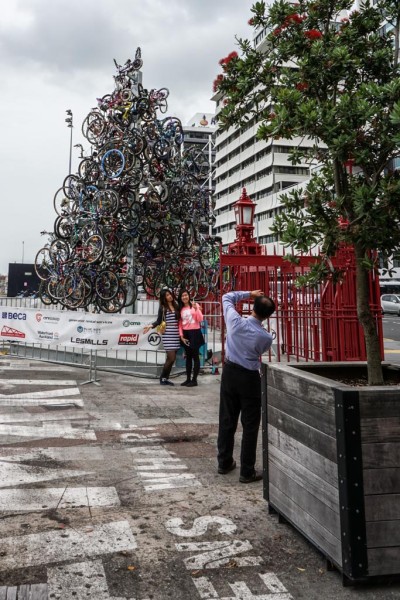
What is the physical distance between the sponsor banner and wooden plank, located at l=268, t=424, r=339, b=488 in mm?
6918

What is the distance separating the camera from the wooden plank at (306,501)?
3.04 metres

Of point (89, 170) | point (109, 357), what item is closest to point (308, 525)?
point (109, 357)

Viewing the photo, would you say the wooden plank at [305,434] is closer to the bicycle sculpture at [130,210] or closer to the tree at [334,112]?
the tree at [334,112]

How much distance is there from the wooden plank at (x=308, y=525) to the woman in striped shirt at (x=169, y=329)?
636 centimetres

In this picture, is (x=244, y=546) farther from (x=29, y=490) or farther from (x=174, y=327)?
(x=174, y=327)

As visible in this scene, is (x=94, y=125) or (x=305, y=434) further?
(x=94, y=125)

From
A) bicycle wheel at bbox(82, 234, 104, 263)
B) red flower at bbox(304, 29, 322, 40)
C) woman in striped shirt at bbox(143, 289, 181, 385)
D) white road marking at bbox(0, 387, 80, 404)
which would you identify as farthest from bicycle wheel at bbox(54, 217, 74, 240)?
red flower at bbox(304, 29, 322, 40)

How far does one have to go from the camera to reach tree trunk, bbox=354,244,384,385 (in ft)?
12.1

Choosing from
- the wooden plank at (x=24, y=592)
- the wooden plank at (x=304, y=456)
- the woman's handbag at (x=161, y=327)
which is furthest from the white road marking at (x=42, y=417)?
the wooden plank at (x=24, y=592)

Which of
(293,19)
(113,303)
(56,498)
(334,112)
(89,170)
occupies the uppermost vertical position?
(89,170)

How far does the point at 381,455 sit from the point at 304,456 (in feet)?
2.03

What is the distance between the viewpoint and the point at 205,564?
323 centimetres

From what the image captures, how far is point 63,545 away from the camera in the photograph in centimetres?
341

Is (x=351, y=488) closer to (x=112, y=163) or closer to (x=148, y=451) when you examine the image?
(x=148, y=451)
